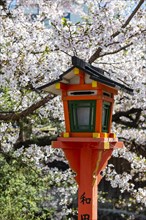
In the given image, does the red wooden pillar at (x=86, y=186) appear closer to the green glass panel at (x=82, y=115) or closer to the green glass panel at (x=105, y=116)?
the green glass panel at (x=82, y=115)

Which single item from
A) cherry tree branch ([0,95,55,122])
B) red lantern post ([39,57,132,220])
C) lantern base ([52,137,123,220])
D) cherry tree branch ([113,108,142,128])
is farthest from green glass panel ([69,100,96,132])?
cherry tree branch ([113,108,142,128])

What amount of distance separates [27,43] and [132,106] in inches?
87.4

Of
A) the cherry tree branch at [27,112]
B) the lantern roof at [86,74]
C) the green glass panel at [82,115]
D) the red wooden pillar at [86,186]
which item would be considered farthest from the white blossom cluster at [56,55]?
the red wooden pillar at [86,186]

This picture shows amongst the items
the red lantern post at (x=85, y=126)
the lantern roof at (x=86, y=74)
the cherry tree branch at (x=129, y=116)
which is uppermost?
the cherry tree branch at (x=129, y=116)

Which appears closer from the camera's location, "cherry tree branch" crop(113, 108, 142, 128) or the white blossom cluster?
the white blossom cluster

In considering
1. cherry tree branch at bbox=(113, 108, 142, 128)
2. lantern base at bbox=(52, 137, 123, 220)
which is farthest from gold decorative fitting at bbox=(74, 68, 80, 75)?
cherry tree branch at bbox=(113, 108, 142, 128)

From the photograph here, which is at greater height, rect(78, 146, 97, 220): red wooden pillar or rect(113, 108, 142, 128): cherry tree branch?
rect(113, 108, 142, 128): cherry tree branch

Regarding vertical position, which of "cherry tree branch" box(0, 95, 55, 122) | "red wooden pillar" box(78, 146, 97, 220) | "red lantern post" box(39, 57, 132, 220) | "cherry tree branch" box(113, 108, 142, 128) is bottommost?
"red wooden pillar" box(78, 146, 97, 220)

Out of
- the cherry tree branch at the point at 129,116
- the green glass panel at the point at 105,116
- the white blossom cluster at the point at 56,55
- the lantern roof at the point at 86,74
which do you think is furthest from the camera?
the cherry tree branch at the point at 129,116

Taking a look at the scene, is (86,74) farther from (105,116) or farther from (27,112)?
(27,112)

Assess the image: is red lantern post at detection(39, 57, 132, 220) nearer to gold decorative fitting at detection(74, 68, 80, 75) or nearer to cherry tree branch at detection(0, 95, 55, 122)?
gold decorative fitting at detection(74, 68, 80, 75)

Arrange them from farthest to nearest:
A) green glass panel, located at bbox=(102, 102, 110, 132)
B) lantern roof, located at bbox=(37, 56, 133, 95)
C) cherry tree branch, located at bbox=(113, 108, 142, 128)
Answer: cherry tree branch, located at bbox=(113, 108, 142, 128)
green glass panel, located at bbox=(102, 102, 110, 132)
lantern roof, located at bbox=(37, 56, 133, 95)

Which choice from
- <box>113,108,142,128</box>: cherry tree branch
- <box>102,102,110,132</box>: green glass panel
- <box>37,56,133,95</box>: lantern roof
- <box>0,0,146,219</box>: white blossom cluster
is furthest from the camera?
<box>113,108,142,128</box>: cherry tree branch

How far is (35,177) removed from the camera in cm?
689
